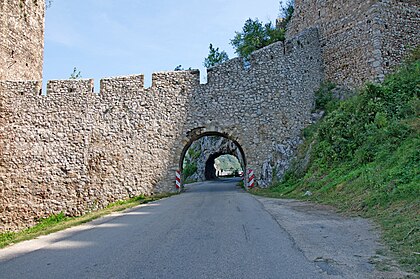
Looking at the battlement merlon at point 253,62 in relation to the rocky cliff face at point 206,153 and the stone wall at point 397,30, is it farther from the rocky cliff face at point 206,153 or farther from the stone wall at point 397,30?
the rocky cliff face at point 206,153

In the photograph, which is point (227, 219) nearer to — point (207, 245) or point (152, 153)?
point (207, 245)

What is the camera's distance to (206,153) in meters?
32.5

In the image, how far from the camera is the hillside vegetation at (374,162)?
614cm

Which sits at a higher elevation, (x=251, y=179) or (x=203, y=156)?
(x=203, y=156)

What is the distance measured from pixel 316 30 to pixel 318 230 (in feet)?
53.0

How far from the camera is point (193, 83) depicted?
1794cm

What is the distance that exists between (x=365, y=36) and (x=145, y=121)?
1112cm

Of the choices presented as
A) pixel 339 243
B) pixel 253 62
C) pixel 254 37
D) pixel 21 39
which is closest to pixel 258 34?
pixel 254 37

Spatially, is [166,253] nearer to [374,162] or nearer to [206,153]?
[374,162]

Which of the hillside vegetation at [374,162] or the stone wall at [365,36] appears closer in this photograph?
the hillside vegetation at [374,162]

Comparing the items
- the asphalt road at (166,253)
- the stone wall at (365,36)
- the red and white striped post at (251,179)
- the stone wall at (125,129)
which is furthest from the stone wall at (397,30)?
the asphalt road at (166,253)

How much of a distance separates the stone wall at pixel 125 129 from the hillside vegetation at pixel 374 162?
7.79 ft

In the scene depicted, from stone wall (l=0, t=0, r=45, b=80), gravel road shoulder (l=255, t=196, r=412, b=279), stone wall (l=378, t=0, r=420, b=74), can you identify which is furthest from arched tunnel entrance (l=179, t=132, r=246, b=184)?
gravel road shoulder (l=255, t=196, r=412, b=279)

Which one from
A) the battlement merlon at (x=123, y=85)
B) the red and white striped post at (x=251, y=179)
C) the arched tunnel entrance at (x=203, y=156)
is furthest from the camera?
the arched tunnel entrance at (x=203, y=156)
